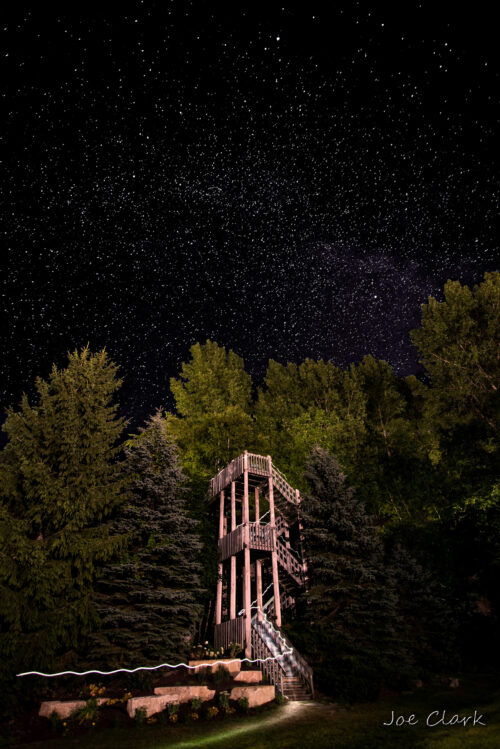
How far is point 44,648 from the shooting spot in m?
9.48

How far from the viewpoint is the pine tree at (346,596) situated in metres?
11.6

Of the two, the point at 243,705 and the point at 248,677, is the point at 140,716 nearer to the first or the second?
the point at 243,705

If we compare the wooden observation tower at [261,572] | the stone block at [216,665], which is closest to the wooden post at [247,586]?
the wooden observation tower at [261,572]

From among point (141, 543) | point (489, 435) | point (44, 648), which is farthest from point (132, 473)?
point (489, 435)

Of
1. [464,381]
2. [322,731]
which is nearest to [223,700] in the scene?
[322,731]

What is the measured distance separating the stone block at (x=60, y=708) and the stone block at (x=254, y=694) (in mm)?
3662

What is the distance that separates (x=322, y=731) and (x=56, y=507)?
8.17 metres

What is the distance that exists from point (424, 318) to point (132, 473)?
20396mm

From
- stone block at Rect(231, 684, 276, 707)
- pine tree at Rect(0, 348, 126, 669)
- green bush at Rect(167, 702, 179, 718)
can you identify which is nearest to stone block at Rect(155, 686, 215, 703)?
green bush at Rect(167, 702, 179, 718)

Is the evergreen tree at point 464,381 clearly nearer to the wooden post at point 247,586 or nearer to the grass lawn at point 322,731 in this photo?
the wooden post at point 247,586

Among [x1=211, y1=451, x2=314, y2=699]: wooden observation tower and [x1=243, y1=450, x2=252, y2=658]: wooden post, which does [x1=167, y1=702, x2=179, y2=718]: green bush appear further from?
[x1=243, y1=450, x2=252, y2=658]: wooden post

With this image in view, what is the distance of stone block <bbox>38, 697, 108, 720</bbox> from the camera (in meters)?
8.84

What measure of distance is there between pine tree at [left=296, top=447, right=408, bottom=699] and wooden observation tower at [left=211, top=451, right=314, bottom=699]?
961mm

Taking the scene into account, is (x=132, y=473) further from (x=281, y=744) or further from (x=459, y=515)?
(x=459, y=515)
